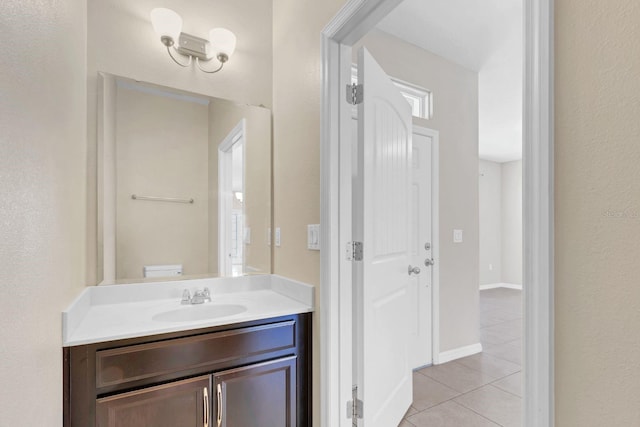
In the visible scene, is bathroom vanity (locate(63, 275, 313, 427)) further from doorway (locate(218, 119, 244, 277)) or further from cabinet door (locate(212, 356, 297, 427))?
doorway (locate(218, 119, 244, 277))

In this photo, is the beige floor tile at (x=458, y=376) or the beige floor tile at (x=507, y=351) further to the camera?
the beige floor tile at (x=507, y=351)

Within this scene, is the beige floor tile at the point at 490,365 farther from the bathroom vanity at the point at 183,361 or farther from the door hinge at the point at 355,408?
the bathroom vanity at the point at 183,361

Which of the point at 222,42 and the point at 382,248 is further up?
the point at 222,42

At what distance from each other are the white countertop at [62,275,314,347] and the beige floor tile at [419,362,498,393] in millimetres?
1582

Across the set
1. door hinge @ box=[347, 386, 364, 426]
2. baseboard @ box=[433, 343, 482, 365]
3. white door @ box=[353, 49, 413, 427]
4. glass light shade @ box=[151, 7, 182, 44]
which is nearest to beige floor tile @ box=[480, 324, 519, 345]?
baseboard @ box=[433, 343, 482, 365]

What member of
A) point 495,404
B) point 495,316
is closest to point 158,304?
point 495,404

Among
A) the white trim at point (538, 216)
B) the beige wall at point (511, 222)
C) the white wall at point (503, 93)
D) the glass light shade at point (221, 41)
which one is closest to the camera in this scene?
the white trim at point (538, 216)

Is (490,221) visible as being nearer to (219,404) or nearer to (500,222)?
(500,222)

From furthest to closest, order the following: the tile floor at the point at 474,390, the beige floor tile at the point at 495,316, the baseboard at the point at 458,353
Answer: the beige floor tile at the point at 495,316 < the baseboard at the point at 458,353 < the tile floor at the point at 474,390

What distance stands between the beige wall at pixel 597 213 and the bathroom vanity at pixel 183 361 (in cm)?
109

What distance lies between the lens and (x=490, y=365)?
108 inches

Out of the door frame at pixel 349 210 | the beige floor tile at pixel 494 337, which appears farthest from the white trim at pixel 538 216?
the beige floor tile at pixel 494 337

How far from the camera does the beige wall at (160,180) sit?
5.49 ft

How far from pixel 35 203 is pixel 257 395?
1120mm
